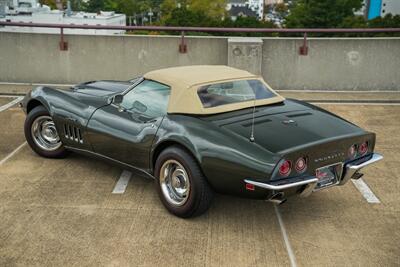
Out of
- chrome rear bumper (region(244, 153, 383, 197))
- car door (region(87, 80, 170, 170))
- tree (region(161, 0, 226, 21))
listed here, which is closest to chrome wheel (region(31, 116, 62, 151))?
car door (region(87, 80, 170, 170))

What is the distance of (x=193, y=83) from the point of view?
5.06m

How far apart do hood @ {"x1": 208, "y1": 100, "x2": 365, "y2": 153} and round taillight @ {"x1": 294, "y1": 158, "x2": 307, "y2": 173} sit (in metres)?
0.14

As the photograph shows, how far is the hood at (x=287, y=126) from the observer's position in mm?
4375

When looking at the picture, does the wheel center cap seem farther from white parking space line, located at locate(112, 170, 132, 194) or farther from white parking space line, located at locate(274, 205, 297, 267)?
white parking space line, located at locate(274, 205, 297, 267)

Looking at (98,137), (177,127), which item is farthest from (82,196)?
(177,127)

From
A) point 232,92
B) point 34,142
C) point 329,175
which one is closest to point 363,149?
point 329,175

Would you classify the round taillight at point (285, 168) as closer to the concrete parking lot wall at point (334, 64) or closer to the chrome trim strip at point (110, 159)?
the chrome trim strip at point (110, 159)

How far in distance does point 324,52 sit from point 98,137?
20.5 ft

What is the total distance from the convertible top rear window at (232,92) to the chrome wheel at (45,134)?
7.16ft

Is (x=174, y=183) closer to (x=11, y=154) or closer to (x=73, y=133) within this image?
(x=73, y=133)

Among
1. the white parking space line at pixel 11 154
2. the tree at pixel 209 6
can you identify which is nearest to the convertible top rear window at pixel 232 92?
the white parking space line at pixel 11 154

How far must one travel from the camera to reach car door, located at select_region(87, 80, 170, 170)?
16.6ft

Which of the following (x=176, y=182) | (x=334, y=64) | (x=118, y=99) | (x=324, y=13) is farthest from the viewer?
(x=324, y=13)

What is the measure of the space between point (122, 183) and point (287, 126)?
79.8 inches
